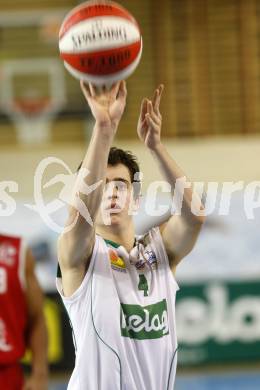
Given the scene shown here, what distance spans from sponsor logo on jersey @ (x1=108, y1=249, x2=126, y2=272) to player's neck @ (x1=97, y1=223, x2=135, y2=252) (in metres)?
0.07

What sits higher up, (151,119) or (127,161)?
(151,119)

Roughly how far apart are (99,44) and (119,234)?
757 millimetres

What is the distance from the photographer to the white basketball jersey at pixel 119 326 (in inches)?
132

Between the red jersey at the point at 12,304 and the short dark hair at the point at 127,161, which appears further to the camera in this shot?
the red jersey at the point at 12,304

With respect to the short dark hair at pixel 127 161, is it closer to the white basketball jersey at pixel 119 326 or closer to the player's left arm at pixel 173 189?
the player's left arm at pixel 173 189

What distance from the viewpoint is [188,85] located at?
11352 mm

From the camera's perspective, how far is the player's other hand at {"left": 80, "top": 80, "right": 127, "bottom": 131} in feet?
10.2

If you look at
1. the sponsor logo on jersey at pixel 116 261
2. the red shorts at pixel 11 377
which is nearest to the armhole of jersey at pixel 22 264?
the red shorts at pixel 11 377

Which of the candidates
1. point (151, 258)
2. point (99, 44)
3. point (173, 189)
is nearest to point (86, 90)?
point (99, 44)

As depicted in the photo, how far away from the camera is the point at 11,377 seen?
4.71 m

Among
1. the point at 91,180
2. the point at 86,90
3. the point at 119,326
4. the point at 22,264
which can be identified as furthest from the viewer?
the point at 22,264

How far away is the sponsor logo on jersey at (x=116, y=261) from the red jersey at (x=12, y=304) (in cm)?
140

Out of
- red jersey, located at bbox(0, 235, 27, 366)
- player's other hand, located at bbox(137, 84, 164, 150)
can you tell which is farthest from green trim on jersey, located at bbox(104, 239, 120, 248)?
red jersey, located at bbox(0, 235, 27, 366)

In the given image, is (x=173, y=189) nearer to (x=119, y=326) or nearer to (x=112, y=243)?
(x=112, y=243)
